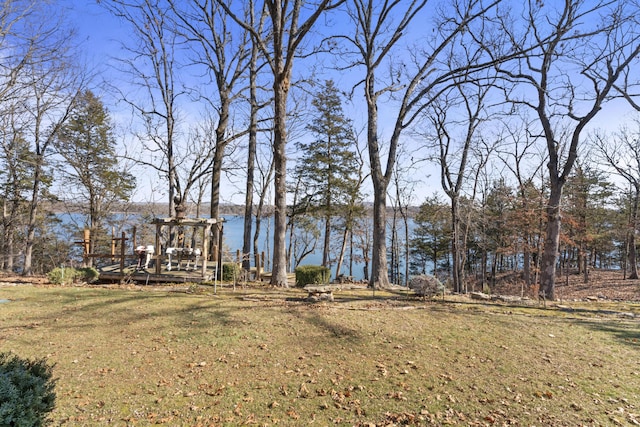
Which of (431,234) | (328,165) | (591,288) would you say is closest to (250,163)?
(328,165)

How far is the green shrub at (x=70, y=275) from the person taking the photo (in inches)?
374

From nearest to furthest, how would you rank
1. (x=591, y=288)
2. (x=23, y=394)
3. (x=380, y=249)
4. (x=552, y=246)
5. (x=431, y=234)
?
(x=23, y=394), (x=380, y=249), (x=552, y=246), (x=591, y=288), (x=431, y=234)

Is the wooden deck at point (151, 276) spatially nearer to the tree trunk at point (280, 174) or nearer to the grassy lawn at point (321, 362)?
the tree trunk at point (280, 174)

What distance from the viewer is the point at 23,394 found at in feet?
7.43

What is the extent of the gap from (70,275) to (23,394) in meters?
9.36

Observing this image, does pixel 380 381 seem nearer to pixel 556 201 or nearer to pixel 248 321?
pixel 248 321

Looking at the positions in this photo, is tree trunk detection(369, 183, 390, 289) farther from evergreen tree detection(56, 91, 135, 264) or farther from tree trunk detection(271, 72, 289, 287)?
evergreen tree detection(56, 91, 135, 264)

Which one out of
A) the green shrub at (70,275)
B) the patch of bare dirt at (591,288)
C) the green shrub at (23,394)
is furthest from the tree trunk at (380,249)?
the green shrub at (23,394)

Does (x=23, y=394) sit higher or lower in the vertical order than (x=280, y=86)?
lower

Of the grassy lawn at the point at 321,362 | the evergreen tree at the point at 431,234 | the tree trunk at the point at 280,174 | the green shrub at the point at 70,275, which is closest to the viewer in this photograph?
the grassy lawn at the point at 321,362

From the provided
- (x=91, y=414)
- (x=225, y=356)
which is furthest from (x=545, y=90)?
(x=91, y=414)

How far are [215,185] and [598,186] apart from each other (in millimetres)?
28096

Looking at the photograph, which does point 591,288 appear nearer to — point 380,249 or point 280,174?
point 380,249

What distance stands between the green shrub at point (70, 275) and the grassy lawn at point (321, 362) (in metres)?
1.86
